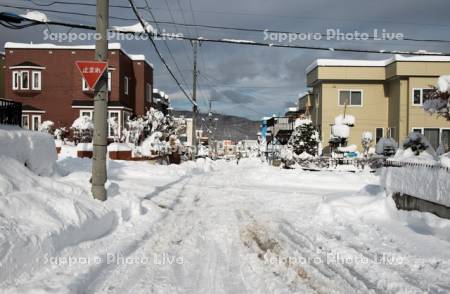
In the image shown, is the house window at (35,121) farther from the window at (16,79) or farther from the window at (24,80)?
the window at (16,79)

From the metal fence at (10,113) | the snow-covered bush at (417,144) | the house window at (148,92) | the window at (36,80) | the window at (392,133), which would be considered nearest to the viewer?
the metal fence at (10,113)

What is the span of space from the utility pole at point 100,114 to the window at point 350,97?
29.2m

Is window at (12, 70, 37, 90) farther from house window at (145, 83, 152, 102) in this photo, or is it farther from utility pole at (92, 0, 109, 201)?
utility pole at (92, 0, 109, 201)

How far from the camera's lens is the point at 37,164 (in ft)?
34.3

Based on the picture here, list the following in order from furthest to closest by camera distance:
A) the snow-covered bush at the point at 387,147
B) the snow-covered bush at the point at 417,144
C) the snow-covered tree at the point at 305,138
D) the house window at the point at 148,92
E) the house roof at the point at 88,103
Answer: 1. the house window at the point at 148,92
2. the house roof at the point at 88,103
3. the snow-covered tree at the point at 305,138
4. the snow-covered bush at the point at 387,147
5. the snow-covered bush at the point at 417,144

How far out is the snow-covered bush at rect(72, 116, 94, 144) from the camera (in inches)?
1356

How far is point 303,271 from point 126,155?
25.7 metres

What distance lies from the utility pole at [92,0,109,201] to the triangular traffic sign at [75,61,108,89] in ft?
0.65

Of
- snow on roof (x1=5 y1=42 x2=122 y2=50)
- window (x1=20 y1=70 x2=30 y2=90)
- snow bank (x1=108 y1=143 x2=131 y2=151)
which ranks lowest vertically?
snow bank (x1=108 y1=143 x2=131 y2=151)

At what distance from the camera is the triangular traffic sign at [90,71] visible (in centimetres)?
992

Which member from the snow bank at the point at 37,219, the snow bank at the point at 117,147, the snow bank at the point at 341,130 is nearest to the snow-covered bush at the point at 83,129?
the snow bank at the point at 117,147

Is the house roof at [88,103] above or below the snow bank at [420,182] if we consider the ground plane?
above

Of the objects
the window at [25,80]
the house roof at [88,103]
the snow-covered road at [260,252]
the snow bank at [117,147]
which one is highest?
the window at [25,80]

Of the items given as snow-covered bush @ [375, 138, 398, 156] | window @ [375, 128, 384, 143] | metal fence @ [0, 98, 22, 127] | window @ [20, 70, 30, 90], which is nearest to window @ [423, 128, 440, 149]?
window @ [375, 128, 384, 143]
